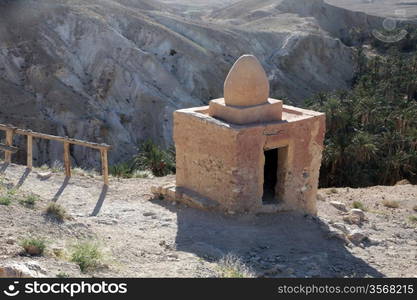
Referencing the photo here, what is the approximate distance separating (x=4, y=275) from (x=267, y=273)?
4.02 metres

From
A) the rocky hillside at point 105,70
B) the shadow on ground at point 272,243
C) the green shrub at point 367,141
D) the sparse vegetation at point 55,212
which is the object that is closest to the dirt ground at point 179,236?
the shadow on ground at point 272,243

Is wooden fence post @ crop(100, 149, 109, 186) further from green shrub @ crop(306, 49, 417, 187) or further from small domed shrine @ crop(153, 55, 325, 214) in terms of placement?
green shrub @ crop(306, 49, 417, 187)

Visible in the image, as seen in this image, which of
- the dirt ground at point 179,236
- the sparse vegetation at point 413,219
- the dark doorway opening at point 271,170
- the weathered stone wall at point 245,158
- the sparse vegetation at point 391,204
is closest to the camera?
the dirt ground at point 179,236

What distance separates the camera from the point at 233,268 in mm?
7633

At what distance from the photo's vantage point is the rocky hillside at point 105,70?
84.7ft

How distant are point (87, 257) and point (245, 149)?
4160mm

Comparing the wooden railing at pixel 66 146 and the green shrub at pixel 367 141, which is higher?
the wooden railing at pixel 66 146

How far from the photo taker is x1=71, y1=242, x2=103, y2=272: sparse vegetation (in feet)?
22.4

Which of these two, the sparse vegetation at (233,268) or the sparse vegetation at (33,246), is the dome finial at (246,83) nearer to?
the sparse vegetation at (233,268)

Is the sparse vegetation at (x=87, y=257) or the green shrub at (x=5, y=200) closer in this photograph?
the sparse vegetation at (x=87, y=257)

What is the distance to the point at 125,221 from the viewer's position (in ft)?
32.9

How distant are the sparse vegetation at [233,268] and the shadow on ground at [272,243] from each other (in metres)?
0.17

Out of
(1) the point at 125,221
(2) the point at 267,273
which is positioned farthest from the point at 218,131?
(2) the point at 267,273

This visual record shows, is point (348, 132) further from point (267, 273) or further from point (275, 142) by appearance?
point (267, 273)
